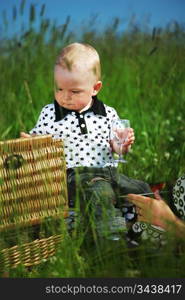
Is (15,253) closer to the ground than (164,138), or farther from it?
closer to the ground

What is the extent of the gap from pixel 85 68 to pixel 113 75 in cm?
63

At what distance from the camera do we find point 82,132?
2012mm

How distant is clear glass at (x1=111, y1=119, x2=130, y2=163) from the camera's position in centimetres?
200

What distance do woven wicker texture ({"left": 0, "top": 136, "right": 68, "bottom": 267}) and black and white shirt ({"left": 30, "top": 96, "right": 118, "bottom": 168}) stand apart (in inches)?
11.1

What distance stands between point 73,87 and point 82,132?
0.15m

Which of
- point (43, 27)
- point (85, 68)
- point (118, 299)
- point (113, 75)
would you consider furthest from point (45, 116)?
point (118, 299)

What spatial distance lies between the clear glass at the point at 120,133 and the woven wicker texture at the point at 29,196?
0.35 m

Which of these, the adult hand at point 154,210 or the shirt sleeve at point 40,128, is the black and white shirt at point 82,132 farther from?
the adult hand at point 154,210

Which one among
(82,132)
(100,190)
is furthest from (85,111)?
(100,190)

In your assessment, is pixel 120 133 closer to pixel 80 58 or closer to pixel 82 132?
pixel 82 132

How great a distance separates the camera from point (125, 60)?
2.66m

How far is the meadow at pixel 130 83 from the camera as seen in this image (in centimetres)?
226

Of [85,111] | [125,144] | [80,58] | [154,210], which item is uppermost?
[80,58]

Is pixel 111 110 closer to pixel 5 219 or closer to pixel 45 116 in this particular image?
pixel 45 116
